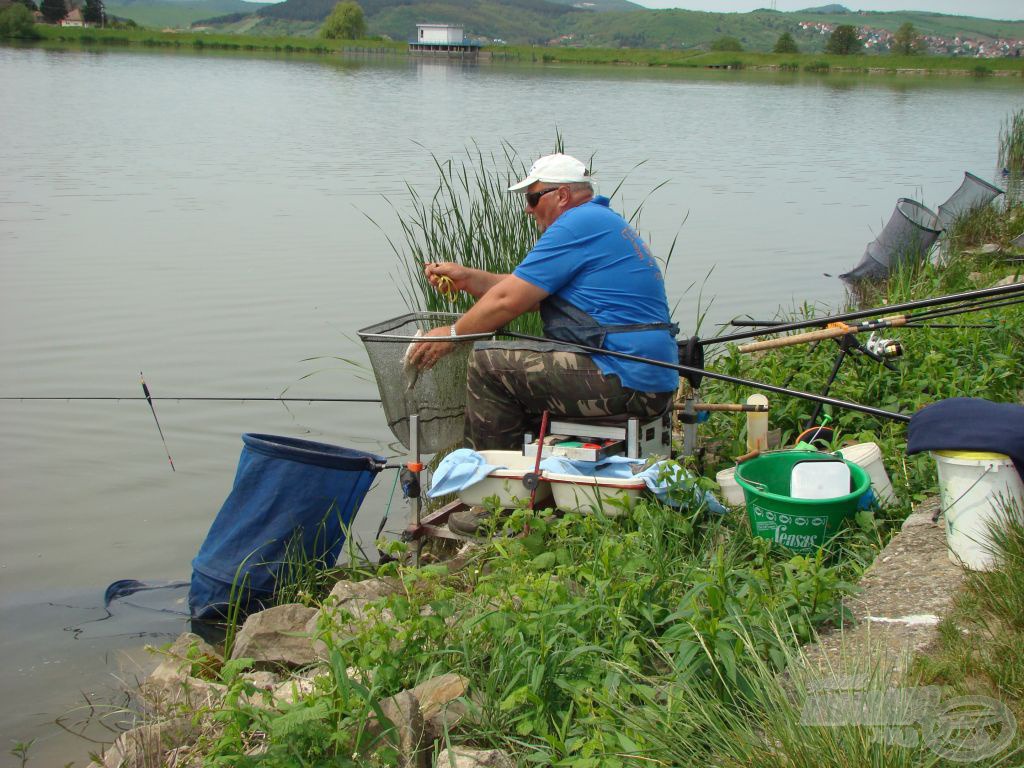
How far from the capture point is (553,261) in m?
4.29

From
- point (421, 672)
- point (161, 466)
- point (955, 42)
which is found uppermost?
point (955, 42)

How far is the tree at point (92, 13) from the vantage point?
95.7 meters

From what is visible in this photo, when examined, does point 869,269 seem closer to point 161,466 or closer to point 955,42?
point 161,466

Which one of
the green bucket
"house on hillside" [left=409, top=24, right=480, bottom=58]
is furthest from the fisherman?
"house on hillside" [left=409, top=24, right=480, bottom=58]

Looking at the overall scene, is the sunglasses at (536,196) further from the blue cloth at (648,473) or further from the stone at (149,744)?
the stone at (149,744)

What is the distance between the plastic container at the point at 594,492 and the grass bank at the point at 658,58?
66048 millimetres

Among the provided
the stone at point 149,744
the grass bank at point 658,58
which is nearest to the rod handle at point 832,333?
the stone at point 149,744

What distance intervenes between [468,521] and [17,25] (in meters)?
79.1

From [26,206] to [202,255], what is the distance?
10.9 ft

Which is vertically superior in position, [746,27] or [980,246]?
[746,27]

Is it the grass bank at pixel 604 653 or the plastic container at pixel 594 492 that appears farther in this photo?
the plastic container at pixel 594 492

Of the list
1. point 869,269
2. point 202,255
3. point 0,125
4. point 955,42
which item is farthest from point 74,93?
point 955,42

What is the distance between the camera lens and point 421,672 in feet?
9.16

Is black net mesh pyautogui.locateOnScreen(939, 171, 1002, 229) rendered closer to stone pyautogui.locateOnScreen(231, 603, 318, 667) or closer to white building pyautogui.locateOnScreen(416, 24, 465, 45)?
stone pyautogui.locateOnScreen(231, 603, 318, 667)
